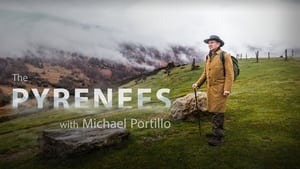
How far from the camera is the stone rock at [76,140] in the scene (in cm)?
841

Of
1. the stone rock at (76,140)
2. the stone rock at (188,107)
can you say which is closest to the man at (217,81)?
the stone rock at (188,107)

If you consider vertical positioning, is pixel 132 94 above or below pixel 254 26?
below

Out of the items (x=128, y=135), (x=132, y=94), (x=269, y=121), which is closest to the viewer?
(x=128, y=135)

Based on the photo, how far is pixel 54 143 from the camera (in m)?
8.60

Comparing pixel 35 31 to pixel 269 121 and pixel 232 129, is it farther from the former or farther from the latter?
pixel 269 121

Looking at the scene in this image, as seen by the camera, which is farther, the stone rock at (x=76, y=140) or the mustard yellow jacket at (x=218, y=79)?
the stone rock at (x=76, y=140)

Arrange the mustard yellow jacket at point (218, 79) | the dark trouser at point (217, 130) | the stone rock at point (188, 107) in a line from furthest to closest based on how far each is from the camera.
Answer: the stone rock at point (188, 107)
the dark trouser at point (217, 130)
the mustard yellow jacket at point (218, 79)

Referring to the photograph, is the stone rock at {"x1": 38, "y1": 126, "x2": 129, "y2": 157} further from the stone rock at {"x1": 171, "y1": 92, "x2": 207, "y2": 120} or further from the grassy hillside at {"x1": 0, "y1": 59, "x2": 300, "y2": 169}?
the stone rock at {"x1": 171, "y1": 92, "x2": 207, "y2": 120}

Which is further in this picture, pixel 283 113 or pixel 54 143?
pixel 283 113

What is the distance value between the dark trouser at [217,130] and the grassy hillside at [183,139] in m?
0.17

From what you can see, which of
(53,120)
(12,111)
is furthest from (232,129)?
(12,111)

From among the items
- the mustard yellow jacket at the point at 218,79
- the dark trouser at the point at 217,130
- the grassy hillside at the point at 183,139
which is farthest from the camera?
the dark trouser at the point at 217,130

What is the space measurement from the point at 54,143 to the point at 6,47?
6070 millimetres

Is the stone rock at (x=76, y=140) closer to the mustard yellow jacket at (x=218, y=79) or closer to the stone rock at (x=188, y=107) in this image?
the stone rock at (x=188, y=107)
